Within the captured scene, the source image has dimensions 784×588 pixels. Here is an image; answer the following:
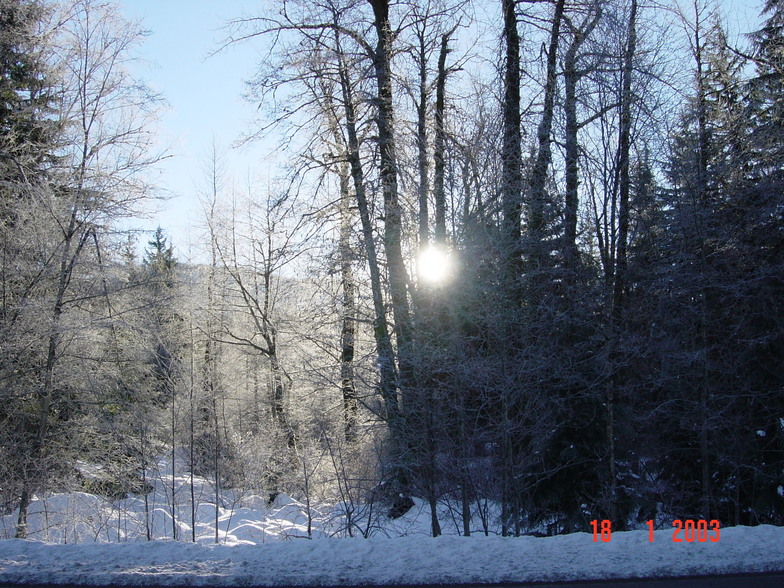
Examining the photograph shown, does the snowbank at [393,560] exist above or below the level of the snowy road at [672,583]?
above

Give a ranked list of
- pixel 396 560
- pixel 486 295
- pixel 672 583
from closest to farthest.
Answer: pixel 672 583 < pixel 396 560 < pixel 486 295

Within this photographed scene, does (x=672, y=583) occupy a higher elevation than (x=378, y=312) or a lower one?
lower

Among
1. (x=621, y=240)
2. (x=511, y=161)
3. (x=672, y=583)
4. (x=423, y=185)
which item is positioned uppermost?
(x=511, y=161)

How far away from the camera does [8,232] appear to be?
1131cm

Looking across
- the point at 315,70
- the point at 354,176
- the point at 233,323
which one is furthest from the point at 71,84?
the point at 233,323

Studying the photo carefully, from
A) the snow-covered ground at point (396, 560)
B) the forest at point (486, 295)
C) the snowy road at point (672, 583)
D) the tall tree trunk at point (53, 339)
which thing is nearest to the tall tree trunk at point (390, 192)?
the forest at point (486, 295)

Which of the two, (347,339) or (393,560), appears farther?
(347,339)

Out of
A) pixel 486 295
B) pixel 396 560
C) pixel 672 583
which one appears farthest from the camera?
pixel 486 295

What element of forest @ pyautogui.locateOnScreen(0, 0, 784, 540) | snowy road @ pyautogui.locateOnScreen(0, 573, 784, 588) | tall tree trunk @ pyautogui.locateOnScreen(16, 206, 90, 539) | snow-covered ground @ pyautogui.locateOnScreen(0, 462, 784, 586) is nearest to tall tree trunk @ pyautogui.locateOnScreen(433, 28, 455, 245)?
forest @ pyautogui.locateOnScreen(0, 0, 784, 540)

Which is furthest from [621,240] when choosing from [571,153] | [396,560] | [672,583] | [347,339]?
[396,560]

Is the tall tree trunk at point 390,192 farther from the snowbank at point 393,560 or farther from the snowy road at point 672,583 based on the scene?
the snowy road at point 672,583

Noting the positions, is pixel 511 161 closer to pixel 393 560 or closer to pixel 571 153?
pixel 571 153

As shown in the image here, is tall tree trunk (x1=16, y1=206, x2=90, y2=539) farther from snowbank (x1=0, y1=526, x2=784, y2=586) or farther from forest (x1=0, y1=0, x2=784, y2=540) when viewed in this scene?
snowbank (x1=0, y1=526, x2=784, y2=586)

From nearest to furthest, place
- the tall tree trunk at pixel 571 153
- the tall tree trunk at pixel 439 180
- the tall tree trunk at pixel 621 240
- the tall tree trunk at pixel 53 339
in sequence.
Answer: the tall tree trunk at pixel 621 240 < the tall tree trunk at pixel 439 180 < the tall tree trunk at pixel 571 153 < the tall tree trunk at pixel 53 339
